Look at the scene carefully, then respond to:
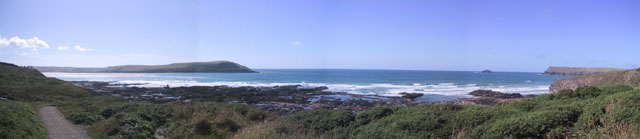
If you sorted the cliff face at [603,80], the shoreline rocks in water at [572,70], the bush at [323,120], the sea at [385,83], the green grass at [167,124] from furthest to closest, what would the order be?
1. the shoreline rocks in water at [572,70]
2. the sea at [385,83]
3. the cliff face at [603,80]
4. the bush at [323,120]
5. the green grass at [167,124]

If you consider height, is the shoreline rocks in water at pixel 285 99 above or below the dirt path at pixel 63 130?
below

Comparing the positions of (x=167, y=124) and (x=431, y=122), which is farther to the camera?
(x=167, y=124)

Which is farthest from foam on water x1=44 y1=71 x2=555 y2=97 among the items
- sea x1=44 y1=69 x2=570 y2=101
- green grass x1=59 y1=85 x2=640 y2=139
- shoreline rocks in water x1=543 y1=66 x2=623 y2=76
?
shoreline rocks in water x1=543 y1=66 x2=623 y2=76

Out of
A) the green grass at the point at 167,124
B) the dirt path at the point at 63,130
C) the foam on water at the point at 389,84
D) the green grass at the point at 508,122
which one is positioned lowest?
the foam on water at the point at 389,84

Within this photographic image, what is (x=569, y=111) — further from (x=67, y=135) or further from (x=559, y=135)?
(x=67, y=135)

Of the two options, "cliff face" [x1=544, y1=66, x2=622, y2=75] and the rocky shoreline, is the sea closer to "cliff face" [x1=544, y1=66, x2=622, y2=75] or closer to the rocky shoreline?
the rocky shoreline

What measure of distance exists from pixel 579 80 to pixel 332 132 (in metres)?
32.3

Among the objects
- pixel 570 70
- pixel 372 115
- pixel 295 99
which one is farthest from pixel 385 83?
pixel 570 70

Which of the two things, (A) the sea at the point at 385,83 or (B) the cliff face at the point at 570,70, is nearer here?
(A) the sea at the point at 385,83

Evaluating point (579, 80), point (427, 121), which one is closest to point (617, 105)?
point (427, 121)

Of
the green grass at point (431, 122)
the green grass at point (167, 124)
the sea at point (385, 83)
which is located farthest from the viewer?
the sea at point (385, 83)

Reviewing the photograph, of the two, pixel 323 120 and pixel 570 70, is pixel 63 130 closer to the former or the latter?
pixel 323 120

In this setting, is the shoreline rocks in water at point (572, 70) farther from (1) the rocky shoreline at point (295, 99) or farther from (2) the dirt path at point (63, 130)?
(2) the dirt path at point (63, 130)

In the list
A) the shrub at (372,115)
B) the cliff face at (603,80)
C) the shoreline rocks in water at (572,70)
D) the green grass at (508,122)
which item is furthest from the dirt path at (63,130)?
the shoreline rocks in water at (572,70)
